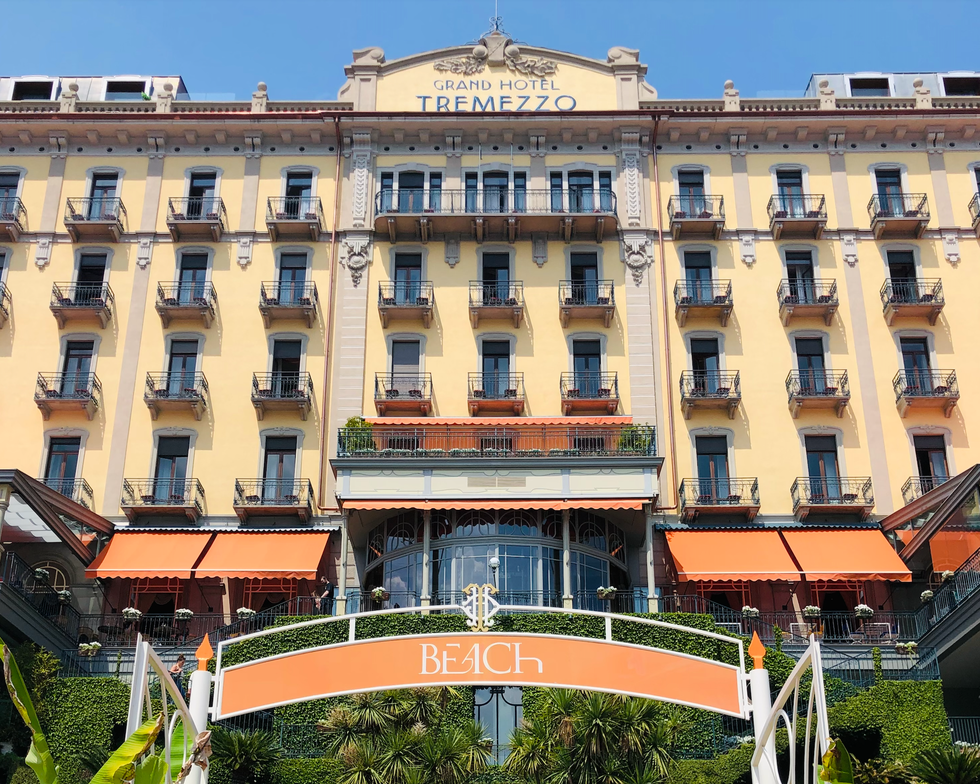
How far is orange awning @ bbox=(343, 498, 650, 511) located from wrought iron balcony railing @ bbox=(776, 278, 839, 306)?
1012 centimetres

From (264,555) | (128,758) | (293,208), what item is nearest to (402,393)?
(264,555)

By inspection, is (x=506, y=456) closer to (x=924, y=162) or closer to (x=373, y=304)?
(x=373, y=304)

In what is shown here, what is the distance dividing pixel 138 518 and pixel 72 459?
11.0 feet

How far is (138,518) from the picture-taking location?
34344 mm

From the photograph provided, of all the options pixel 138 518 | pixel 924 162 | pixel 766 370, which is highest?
pixel 924 162

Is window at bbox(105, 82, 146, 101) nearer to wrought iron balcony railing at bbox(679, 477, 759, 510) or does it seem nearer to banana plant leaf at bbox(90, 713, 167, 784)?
wrought iron balcony railing at bbox(679, 477, 759, 510)

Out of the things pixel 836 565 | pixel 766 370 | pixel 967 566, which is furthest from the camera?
pixel 766 370

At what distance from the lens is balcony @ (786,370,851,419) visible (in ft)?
117

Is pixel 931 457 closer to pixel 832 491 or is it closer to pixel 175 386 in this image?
pixel 832 491

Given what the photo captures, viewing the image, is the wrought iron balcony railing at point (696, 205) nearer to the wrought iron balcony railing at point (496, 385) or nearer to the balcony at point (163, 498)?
the wrought iron balcony railing at point (496, 385)

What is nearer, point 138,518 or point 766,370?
point 138,518

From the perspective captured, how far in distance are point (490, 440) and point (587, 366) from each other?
205 inches

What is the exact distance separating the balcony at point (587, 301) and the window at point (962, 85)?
61.1 ft

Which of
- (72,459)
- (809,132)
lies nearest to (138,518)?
(72,459)
